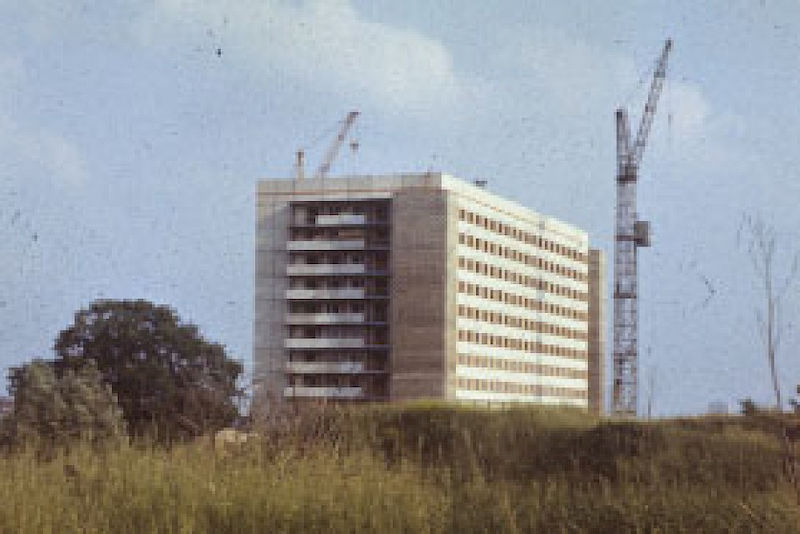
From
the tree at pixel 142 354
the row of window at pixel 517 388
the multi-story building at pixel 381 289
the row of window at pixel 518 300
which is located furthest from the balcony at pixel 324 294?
the tree at pixel 142 354

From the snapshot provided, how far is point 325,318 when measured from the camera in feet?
243

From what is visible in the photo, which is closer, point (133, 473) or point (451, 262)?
point (133, 473)

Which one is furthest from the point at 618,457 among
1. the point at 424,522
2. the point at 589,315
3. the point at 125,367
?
the point at 589,315

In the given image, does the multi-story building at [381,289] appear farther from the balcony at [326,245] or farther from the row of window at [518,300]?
the row of window at [518,300]

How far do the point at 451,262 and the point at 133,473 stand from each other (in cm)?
6097

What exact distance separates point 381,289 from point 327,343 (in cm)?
504

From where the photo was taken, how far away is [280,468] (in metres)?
13.1

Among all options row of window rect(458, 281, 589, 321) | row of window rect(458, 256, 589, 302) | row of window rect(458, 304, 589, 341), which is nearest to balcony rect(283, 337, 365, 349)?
row of window rect(458, 304, 589, 341)

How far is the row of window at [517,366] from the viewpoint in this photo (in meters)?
76.7

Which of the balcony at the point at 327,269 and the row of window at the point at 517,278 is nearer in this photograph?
the balcony at the point at 327,269

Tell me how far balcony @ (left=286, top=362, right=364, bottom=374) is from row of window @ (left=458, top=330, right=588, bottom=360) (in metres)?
7.78

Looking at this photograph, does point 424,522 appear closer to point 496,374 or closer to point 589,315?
point 496,374

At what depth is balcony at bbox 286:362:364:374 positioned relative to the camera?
72500 mm

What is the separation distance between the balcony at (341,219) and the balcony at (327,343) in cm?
756
